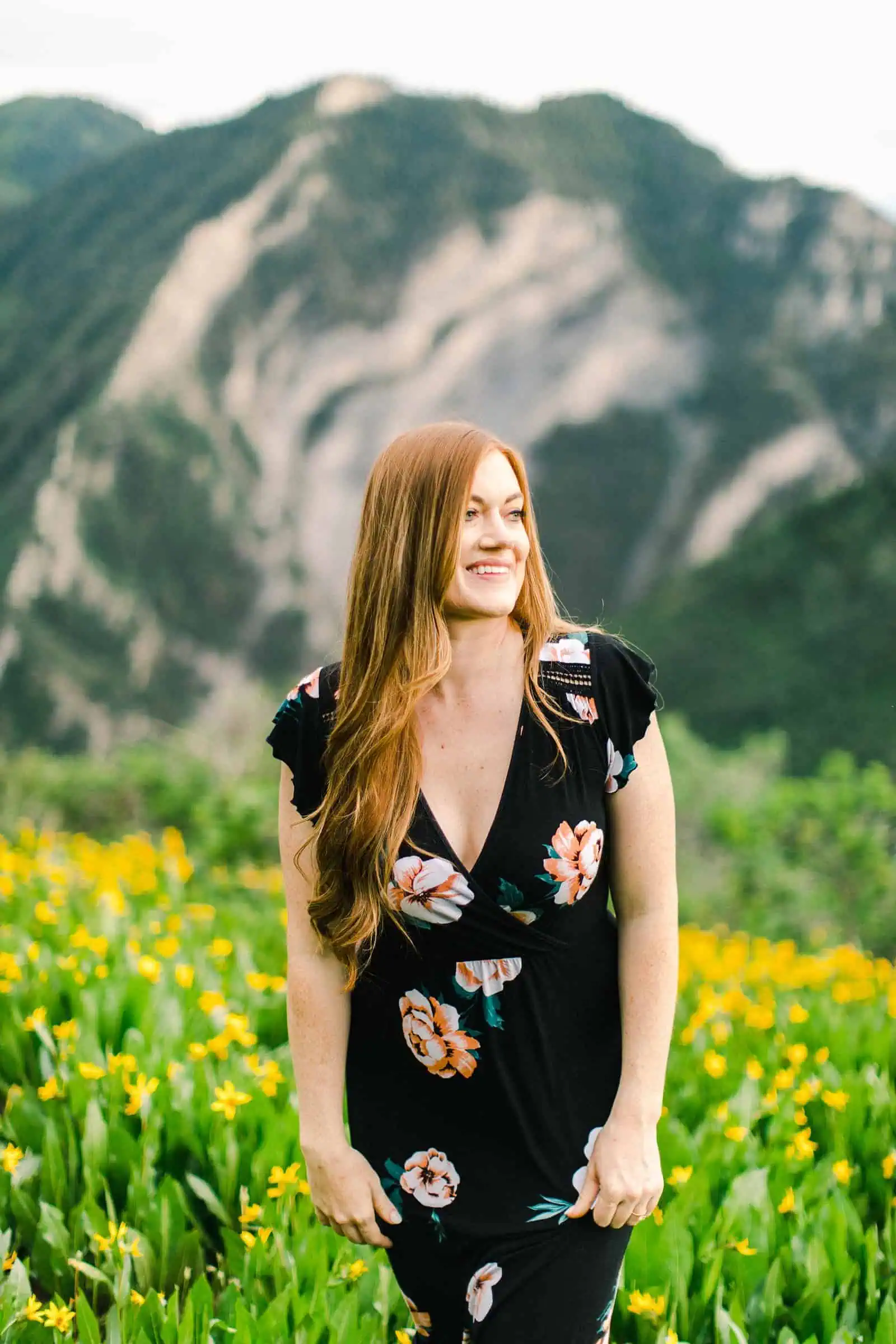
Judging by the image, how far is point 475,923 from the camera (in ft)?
4.70

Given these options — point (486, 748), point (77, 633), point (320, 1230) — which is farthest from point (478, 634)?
point (77, 633)

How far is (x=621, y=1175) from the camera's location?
4.63 ft

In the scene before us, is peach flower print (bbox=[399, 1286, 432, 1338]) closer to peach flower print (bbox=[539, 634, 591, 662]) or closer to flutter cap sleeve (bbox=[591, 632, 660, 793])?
flutter cap sleeve (bbox=[591, 632, 660, 793])

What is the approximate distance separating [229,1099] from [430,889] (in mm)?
1042

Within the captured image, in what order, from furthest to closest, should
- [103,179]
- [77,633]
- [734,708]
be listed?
1. [103,179]
2. [77,633]
3. [734,708]

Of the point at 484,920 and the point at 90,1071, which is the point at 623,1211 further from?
the point at 90,1071

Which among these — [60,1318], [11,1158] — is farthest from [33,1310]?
[11,1158]

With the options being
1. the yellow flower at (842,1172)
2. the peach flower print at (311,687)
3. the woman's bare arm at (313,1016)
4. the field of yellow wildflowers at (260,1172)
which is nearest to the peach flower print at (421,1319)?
the field of yellow wildflowers at (260,1172)

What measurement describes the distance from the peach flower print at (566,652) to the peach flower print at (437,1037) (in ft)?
1.36

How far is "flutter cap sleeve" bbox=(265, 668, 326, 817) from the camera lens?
156 centimetres

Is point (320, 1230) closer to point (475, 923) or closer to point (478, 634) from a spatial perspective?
point (475, 923)

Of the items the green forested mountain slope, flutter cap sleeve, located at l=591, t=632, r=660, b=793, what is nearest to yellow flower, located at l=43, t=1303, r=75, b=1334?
flutter cap sleeve, located at l=591, t=632, r=660, b=793

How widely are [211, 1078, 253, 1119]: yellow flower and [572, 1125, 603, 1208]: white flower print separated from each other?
2.93ft

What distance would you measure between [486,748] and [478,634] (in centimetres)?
14
